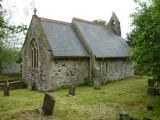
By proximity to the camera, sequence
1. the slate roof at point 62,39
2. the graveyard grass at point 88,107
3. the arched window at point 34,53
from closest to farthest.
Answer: the graveyard grass at point 88,107 → the slate roof at point 62,39 → the arched window at point 34,53

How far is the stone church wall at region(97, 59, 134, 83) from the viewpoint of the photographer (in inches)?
1199

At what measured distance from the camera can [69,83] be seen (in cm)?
2692

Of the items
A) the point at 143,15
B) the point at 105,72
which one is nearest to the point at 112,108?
the point at 143,15

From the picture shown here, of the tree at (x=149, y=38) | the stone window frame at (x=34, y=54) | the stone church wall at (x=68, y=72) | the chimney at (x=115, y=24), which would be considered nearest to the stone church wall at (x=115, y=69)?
the stone church wall at (x=68, y=72)

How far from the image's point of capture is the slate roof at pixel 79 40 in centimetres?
2644

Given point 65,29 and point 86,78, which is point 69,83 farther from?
point 65,29

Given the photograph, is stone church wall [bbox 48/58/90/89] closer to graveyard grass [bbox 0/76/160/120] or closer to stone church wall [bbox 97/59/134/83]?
stone church wall [bbox 97/59/134/83]

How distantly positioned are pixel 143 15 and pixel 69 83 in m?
12.0

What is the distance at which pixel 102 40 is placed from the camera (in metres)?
33.3

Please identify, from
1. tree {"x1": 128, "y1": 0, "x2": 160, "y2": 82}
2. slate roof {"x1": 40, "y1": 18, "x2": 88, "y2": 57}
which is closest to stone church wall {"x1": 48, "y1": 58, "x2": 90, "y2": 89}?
slate roof {"x1": 40, "y1": 18, "x2": 88, "y2": 57}

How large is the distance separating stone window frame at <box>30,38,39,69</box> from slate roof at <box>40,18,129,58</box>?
1.80m

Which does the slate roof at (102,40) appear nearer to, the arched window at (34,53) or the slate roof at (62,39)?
the slate roof at (62,39)

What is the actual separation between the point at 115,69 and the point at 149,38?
17182 millimetres

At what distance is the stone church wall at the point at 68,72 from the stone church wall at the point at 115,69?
2.06 metres
